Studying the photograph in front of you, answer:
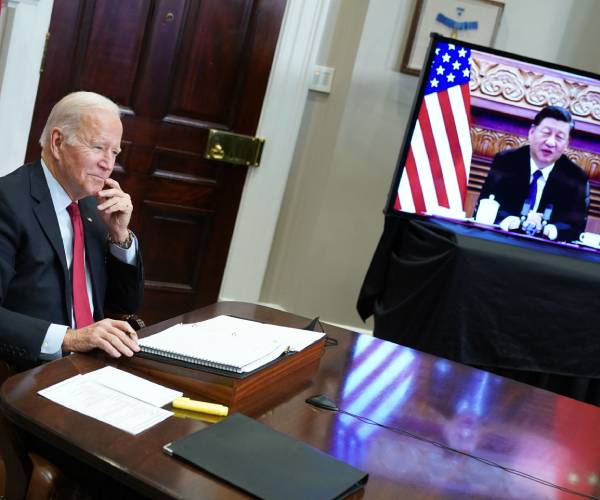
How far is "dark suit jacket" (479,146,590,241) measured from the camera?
3.83 meters

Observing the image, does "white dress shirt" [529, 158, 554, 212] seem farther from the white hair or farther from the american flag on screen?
the white hair

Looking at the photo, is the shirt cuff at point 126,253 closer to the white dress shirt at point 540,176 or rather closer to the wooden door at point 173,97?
the wooden door at point 173,97

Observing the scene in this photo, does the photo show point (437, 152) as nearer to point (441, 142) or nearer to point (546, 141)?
point (441, 142)

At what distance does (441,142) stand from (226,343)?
221 centimetres

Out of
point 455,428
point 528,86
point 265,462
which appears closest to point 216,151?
point 528,86

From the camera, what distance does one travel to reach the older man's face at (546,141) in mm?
3826

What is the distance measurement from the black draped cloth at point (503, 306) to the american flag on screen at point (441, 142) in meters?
0.17

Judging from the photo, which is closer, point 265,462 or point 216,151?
point 265,462

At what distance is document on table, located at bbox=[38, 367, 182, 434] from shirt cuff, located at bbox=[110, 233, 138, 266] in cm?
63

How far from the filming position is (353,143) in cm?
430

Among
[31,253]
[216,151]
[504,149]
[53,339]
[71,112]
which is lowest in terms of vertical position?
[53,339]

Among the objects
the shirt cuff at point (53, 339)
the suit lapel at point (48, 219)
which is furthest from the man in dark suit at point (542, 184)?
the shirt cuff at point (53, 339)

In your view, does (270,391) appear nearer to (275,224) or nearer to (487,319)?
(487,319)

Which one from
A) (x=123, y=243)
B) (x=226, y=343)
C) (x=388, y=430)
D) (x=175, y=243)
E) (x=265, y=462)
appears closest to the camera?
(x=265, y=462)
